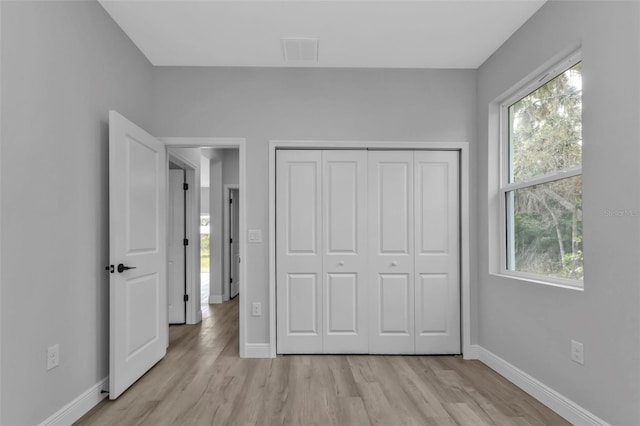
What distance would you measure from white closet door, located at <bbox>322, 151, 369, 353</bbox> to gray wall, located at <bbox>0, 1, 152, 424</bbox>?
183 cm

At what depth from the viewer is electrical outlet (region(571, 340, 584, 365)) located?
2.31 meters

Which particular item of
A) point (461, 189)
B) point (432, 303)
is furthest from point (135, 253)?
point (461, 189)

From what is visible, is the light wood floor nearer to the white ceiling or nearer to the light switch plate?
the light switch plate

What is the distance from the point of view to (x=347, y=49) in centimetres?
334

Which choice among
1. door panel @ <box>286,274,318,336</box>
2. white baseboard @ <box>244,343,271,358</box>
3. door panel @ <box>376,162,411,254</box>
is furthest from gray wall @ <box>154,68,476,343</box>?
white baseboard @ <box>244,343,271,358</box>

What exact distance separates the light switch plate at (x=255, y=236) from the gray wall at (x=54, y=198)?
1.24 meters

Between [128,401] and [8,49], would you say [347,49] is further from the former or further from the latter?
[128,401]

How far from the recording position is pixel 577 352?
7.71ft

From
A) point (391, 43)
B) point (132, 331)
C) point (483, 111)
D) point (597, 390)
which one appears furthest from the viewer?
point (483, 111)

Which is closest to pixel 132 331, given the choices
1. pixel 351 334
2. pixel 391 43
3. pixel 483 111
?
pixel 351 334

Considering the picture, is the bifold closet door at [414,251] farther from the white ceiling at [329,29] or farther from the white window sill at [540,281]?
the white ceiling at [329,29]

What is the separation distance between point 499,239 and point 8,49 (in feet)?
11.8

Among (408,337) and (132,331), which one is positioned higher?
(132,331)

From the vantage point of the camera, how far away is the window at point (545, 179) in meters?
2.51
